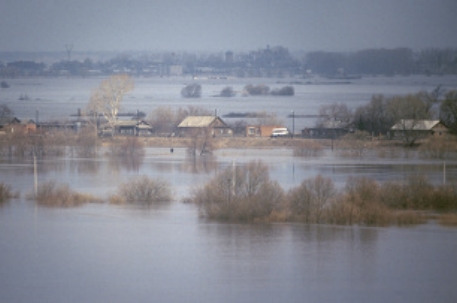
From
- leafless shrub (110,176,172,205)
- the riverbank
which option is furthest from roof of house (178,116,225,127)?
leafless shrub (110,176,172,205)

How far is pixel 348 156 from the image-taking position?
63.8ft

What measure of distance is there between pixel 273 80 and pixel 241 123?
36605 mm

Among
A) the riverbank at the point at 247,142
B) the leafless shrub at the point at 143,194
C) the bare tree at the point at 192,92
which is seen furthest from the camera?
the bare tree at the point at 192,92

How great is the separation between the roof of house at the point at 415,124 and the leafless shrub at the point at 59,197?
12067 millimetres

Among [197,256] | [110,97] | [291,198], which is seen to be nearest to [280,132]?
[110,97]

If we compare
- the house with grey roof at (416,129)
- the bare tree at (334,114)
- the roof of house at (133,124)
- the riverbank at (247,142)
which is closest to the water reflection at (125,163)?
the riverbank at (247,142)

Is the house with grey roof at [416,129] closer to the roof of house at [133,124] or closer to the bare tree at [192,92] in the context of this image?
the roof of house at [133,124]

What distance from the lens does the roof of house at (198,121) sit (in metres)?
26.3

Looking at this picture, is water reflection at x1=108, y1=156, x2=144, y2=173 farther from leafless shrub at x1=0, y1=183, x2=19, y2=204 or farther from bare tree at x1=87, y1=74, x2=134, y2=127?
bare tree at x1=87, y1=74, x2=134, y2=127

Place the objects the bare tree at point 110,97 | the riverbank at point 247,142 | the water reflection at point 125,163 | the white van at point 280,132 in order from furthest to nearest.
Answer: the bare tree at point 110,97, the white van at point 280,132, the riverbank at point 247,142, the water reflection at point 125,163

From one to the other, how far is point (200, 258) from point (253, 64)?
Result: 59.6m

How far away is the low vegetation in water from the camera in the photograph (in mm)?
10805

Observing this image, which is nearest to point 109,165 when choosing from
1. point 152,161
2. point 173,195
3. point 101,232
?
point 152,161

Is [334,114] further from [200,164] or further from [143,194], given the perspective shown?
[143,194]
